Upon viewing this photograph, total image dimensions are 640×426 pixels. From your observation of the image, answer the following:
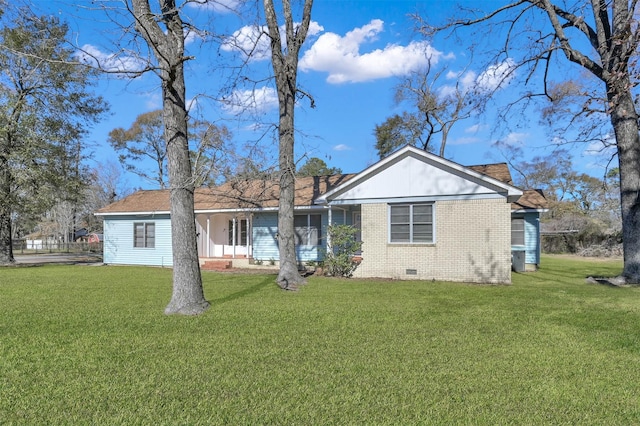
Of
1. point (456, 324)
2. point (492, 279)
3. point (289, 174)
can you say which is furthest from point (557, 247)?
point (456, 324)

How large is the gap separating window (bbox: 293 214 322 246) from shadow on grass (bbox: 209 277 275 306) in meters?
3.94

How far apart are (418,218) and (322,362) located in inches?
380

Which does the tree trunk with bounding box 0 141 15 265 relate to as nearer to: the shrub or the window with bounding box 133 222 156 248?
the window with bounding box 133 222 156 248

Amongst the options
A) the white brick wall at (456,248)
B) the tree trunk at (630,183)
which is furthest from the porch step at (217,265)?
the tree trunk at (630,183)

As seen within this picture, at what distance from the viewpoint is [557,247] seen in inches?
1284

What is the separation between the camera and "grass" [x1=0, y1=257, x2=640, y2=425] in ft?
11.3

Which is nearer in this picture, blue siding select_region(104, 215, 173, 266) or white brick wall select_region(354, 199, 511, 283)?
white brick wall select_region(354, 199, 511, 283)

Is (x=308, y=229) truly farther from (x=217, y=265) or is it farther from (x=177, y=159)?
(x=177, y=159)

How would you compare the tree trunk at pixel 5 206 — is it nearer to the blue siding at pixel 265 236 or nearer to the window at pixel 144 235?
the window at pixel 144 235

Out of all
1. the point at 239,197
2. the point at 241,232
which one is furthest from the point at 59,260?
the point at 239,197

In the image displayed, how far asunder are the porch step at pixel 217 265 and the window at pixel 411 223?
7251mm

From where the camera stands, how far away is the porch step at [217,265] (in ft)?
56.5

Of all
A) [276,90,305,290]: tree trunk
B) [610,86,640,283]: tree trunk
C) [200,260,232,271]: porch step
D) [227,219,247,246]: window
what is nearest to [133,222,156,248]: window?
[200,260,232,271]: porch step

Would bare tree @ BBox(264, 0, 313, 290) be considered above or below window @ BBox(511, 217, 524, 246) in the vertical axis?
above
